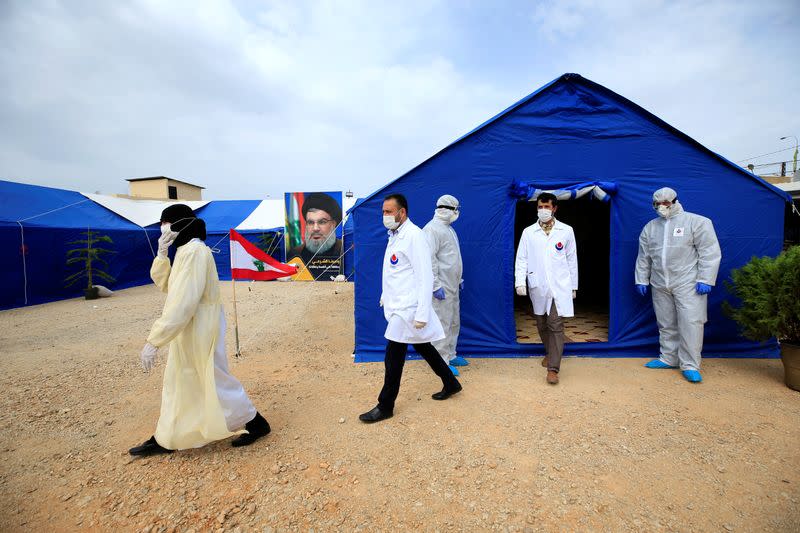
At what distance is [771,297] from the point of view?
138 inches

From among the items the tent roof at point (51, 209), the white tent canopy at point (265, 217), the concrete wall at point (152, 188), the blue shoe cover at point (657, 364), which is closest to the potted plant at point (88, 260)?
the tent roof at point (51, 209)

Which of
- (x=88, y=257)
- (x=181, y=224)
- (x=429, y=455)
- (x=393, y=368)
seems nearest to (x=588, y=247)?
(x=393, y=368)

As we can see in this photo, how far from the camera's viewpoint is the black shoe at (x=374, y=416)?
2955 mm

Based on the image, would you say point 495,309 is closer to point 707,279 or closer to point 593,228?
point 707,279

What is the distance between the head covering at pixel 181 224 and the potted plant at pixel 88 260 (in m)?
9.64

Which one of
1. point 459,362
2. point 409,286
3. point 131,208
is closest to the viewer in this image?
point 409,286

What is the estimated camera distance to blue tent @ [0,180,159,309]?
8.62 m

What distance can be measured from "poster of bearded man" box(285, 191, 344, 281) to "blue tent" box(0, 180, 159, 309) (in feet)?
14.9

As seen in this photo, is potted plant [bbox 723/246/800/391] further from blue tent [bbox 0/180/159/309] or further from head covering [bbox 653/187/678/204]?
blue tent [bbox 0/180/159/309]

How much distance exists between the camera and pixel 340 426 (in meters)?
2.92

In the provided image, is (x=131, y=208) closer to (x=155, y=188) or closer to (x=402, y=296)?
(x=155, y=188)

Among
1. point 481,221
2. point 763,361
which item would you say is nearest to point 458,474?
point 481,221

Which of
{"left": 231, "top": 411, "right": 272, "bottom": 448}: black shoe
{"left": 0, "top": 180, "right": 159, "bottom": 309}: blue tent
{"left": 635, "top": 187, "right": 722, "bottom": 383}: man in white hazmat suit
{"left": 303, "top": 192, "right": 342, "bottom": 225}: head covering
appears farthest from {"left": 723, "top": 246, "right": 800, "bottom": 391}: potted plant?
{"left": 0, "top": 180, "right": 159, "bottom": 309}: blue tent

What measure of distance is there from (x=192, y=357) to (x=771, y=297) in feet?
15.8
